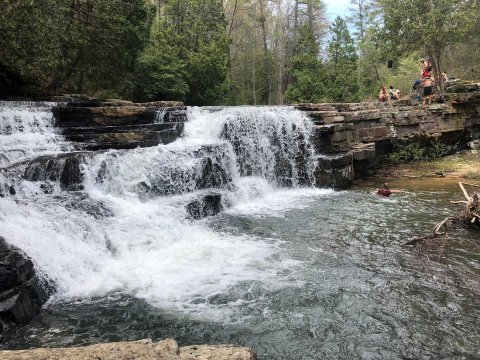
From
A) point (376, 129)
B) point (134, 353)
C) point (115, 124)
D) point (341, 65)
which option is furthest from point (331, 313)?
point (341, 65)

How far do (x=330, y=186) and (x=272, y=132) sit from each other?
249 centimetres

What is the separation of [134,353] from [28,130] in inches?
347

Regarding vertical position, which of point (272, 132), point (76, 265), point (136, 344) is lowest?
point (76, 265)

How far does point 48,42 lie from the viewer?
34.0 ft

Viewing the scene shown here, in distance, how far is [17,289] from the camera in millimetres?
4566

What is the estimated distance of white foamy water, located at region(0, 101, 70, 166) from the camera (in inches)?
339

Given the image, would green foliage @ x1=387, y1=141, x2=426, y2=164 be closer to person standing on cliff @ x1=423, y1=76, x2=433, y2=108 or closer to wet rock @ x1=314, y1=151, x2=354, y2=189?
person standing on cliff @ x1=423, y1=76, x2=433, y2=108

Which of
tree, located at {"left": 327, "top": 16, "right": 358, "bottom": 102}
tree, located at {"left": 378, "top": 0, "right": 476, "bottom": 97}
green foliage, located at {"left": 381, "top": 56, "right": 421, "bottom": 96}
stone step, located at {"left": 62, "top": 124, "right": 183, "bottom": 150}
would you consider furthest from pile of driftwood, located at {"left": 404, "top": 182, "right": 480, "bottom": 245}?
tree, located at {"left": 327, "top": 16, "right": 358, "bottom": 102}

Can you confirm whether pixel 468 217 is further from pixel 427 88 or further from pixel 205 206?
pixel 427 88

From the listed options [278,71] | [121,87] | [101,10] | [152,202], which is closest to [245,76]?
[278,71]

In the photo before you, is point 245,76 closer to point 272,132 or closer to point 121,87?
point 121,87

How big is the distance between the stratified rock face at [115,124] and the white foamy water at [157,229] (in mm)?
763

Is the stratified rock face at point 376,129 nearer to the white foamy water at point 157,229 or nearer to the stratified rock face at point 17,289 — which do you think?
the white foamy water at point 157,229

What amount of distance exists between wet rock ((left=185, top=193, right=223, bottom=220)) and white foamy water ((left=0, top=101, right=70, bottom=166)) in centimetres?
334
